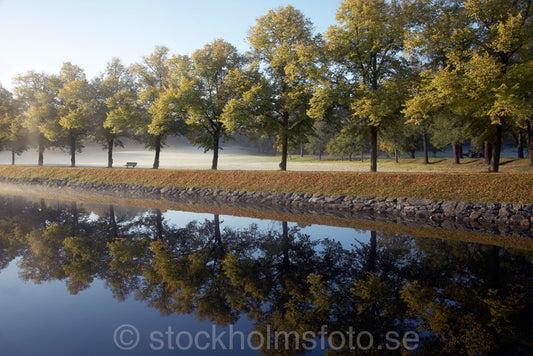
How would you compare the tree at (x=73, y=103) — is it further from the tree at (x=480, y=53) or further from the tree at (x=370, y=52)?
the tree at (x=480, y=53)

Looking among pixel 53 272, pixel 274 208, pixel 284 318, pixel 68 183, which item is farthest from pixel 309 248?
pixel 68 183

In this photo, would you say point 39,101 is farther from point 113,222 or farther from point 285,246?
point 285,246

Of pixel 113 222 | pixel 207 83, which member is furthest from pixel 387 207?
pixel 207 83

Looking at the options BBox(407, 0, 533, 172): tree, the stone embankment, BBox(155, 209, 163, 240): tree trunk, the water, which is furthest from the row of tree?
the water

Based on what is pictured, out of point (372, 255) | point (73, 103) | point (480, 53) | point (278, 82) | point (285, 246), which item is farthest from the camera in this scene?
point (73, 103)

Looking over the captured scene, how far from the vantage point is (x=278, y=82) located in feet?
96.1

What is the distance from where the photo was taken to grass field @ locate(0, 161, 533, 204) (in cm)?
1781

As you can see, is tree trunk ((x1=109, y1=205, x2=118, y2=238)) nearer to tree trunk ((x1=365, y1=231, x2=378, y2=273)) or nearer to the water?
the water

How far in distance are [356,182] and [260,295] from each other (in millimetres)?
16465

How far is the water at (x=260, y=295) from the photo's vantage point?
18.0ft

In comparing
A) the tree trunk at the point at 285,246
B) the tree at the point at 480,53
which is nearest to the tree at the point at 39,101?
the tree trunk at the point at 285,246

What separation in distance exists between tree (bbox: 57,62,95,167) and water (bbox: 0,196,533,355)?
3187cm

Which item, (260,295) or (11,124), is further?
(11,124)

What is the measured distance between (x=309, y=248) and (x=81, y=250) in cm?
773
